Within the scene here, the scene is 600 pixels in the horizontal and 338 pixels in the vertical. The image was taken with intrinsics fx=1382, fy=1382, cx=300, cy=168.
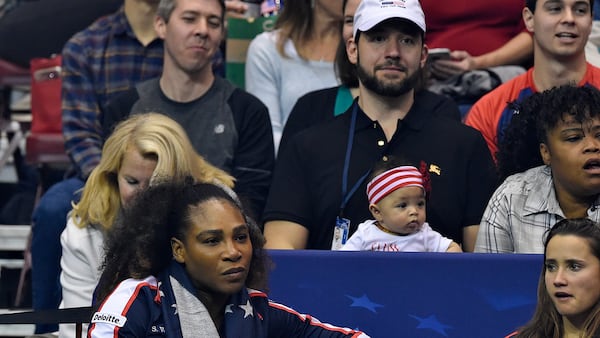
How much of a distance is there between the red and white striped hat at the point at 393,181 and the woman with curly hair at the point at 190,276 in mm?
848

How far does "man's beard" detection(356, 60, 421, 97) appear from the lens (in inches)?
240

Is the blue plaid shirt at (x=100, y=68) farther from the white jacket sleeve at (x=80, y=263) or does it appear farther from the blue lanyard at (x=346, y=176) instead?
the blue lanyard at (x=346, y=176)

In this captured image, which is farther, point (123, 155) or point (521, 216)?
point (123, 155)

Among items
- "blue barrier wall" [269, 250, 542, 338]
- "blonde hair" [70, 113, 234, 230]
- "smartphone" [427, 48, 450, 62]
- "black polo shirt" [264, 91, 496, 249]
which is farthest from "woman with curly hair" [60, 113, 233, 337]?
"smartphone" [427, 48, 450, 62]

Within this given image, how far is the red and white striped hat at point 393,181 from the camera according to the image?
221 inches

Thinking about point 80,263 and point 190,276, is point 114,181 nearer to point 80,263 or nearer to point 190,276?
point 80,263

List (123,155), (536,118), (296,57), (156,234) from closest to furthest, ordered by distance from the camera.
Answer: (156,234)
(536,118)
(123,155)
(296,57)

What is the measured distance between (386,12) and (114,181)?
1416mm

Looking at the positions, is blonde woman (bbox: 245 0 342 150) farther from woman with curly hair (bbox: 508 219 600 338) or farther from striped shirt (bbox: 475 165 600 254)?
woman with curly hair (bbox: 508 219 600 338)

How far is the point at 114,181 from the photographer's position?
19.9 ft

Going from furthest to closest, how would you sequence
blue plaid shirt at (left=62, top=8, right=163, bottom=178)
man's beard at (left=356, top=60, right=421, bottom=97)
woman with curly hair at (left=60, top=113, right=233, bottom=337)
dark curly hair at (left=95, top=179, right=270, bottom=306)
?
blue plaid shirt at (left=62, top=8, right=163, bottom=178) < man's beard at (left=356, top=60, right=421, bottom=97) < woman with curly hair at (left=60, top=113, right=233, bottom=337) < dark curly hair at (left=95, top=179, right=270, bottom=306)

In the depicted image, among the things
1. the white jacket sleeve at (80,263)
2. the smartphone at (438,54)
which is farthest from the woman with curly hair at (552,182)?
the white jacket sleeve at (80,263)

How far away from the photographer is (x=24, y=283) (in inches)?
299

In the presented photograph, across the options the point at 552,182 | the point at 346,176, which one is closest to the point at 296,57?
the point at 346,176
